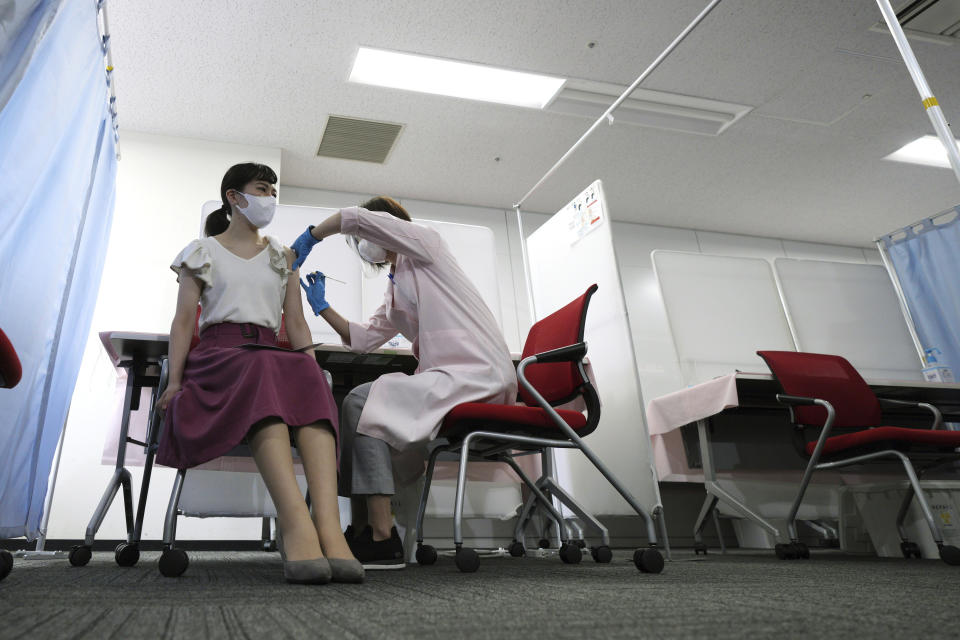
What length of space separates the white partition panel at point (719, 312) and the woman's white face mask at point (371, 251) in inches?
95.2

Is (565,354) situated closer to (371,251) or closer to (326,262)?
(371,251)

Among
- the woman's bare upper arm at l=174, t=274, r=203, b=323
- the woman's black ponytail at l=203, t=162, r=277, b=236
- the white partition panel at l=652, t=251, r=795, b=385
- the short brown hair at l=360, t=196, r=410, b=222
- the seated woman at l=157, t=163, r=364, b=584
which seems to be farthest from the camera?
the white partition panel at l=652, t=251, r=795, b=385

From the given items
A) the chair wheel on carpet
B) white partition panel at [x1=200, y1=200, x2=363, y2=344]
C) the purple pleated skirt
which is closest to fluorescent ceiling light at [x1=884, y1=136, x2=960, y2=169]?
the chair wheel on carpet

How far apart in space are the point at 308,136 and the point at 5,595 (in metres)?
4.02

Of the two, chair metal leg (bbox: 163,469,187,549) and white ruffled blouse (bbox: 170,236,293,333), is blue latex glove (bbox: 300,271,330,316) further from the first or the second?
chair metal leg (bbox: 163,469,187,549)

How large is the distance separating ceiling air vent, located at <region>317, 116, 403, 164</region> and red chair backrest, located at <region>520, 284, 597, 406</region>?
9.16 ft

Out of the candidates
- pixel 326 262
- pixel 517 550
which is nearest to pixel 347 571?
pixel 517 550

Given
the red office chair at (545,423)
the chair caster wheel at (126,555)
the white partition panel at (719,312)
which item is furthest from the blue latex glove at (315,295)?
the white partition panel at (719,312)

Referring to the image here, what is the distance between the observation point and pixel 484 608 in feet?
2.87

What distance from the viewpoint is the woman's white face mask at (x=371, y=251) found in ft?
7.01

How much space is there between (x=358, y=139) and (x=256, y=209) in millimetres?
2979

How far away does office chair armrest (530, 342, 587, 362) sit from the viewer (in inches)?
72.2

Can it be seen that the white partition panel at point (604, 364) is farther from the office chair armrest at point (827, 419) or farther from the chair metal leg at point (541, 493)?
the office chair armrest at point (827, 419)

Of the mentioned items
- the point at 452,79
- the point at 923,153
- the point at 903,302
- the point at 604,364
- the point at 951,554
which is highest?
the point at 452,79
